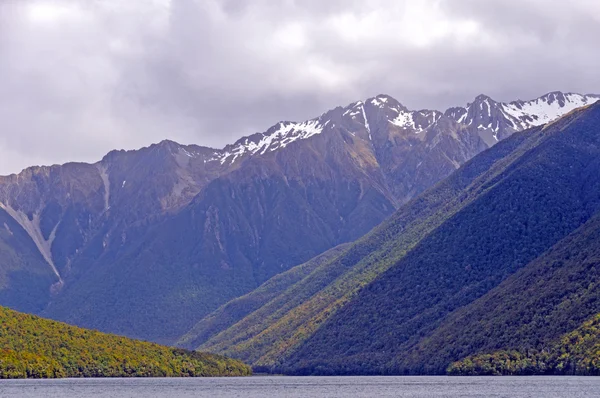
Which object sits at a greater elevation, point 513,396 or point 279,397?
point 279,397

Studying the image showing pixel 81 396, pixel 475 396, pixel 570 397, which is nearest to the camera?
pixel 570 397

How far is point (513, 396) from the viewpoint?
7121 inches

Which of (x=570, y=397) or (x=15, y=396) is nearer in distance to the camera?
(x=570, y=397)

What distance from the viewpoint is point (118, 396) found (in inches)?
7672

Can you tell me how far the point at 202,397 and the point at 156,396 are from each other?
27.0 ft

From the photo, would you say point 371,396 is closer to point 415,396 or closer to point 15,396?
point 415,396

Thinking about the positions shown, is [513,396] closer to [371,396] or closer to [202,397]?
[371,396]

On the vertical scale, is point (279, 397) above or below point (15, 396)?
below

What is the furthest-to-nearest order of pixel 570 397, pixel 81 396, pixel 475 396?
pixel 81 396
pixel 475 396
pixel 570 397

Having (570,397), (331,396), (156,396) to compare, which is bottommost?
(570,397)

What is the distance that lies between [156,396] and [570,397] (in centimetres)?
7272

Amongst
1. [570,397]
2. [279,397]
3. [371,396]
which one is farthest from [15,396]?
[570,397]

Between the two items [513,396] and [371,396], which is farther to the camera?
[371,396]

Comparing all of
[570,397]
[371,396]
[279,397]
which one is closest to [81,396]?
[279,397]
